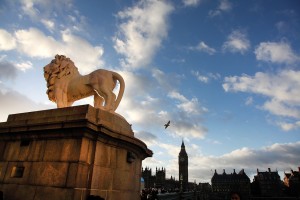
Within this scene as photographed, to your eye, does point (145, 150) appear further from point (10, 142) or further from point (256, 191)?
point (256, 191)

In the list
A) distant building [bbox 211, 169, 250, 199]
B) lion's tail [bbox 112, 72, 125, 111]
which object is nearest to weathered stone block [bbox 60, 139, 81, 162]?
lion's tail [bbox 112, 72, 125, 111]

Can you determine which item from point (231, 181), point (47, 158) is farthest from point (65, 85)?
point (231, 181)

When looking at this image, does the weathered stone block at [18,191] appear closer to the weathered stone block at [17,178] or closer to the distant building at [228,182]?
the weathered stone block at [17,178]

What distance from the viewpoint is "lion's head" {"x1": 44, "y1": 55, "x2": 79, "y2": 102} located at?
6.94 meters

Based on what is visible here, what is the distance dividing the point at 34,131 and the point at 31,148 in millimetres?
393

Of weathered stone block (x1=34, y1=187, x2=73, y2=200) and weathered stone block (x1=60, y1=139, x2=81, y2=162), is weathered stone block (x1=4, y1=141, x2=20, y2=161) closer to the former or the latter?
weathered stone block (x1=34, y1=187, x2=73, y2=200)

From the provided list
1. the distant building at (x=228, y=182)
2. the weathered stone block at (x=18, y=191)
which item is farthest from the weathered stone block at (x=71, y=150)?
the distant building at (x=228, y=182)

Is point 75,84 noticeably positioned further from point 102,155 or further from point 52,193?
point 52,193

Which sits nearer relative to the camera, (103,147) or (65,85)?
(103,147)

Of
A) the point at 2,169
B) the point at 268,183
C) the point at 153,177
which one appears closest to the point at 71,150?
the point at 2,169

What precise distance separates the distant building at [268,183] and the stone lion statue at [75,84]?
107963 millimetres

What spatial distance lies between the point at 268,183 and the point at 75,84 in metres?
118

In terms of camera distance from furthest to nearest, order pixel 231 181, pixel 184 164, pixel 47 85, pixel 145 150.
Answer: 1. pixel 184 164
2. pixel 231 181
3. pixel 47 85
4. pixel 145 150

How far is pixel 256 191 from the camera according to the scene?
9525cm
